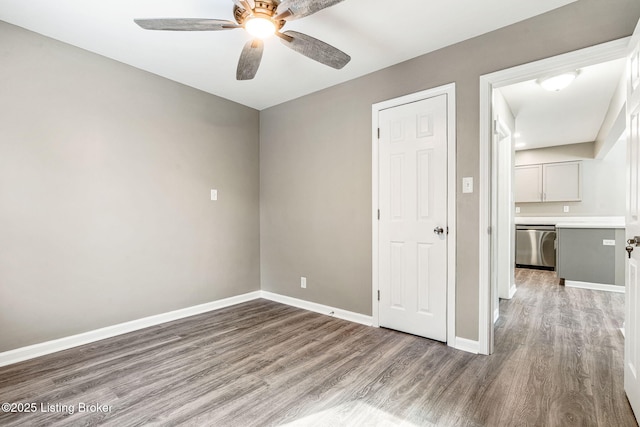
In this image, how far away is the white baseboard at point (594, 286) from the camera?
4.22m

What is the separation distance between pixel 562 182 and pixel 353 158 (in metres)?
5.27

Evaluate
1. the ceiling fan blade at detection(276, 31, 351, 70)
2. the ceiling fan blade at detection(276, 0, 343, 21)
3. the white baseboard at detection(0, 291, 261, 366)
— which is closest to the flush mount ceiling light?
the ceiling fan blade at detection(276, 31, 351, 70)

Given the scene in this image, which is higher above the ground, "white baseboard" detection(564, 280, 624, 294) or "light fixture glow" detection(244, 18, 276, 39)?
"light fixture glow" detection(244, 18, 276, 39)

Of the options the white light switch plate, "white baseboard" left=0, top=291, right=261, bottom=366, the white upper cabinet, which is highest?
the white upper cabinet

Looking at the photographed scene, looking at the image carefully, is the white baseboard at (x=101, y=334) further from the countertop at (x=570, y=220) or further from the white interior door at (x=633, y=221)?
the countertop at (x=570, y=220)

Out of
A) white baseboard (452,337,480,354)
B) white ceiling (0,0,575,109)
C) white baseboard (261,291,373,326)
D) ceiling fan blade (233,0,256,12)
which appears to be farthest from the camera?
white baseboard (261,291,373,326)

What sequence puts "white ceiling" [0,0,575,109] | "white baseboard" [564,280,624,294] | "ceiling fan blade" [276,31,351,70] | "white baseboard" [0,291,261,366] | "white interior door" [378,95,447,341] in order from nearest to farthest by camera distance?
"ceiling fan blade" [276,31,351,70]
"white ceiling" [0,0,575,109]
"white baseboard" [0,291,261,366]
"white interior door" [378,95,447,341]
"white baseboard" [564,280,624,294]

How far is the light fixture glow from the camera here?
1795mm

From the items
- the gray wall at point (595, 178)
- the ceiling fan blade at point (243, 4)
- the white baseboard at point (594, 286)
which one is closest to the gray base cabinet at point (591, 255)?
the white baseboard at point (594, 286)

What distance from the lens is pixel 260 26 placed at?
6.00 ft

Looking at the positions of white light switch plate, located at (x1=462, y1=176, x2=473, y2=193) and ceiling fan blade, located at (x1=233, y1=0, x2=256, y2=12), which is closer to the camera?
ceiling fan blade, located at (x1=233, y1=0, x2=256, y2=12)

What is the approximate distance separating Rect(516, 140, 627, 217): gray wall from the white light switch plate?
16.1 feet

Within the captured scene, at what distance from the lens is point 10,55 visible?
225 cm

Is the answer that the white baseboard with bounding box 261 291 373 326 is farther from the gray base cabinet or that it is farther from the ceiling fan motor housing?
the gray base cabinet
